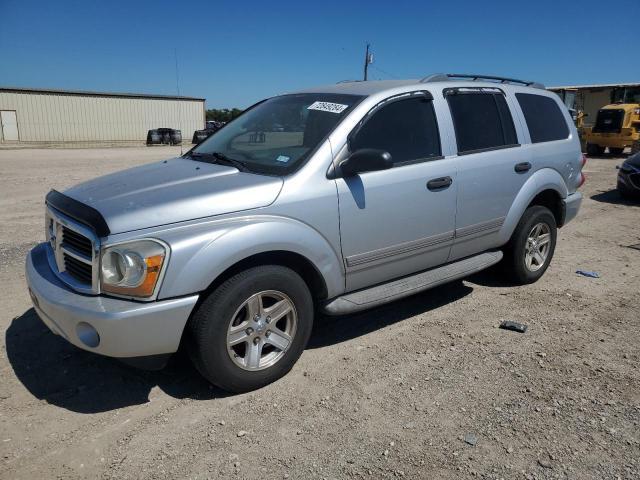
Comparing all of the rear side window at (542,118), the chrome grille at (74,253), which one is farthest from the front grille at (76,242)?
the rear side window at (542,118)

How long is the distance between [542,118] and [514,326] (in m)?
2.23

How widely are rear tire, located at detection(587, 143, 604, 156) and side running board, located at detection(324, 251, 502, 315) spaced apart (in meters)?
19.5

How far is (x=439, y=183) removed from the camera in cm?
393

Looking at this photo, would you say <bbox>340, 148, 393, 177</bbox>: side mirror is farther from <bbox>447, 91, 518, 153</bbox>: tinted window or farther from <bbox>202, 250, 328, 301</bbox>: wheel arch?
<bbox>447, 91, 518, 153</bbox>: tinted window

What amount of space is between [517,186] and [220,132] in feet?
8.93

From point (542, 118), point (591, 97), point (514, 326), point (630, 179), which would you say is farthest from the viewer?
point (591, 97)

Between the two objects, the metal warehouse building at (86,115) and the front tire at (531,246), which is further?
the metal warehouse building at (86,115)

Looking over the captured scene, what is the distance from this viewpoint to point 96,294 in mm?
2777

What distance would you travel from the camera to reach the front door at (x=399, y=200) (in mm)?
3506

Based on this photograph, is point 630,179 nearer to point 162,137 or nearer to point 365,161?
point 365,161

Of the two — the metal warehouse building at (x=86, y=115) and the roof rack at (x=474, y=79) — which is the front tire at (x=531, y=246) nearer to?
the roof rack at (x=474, y=79)

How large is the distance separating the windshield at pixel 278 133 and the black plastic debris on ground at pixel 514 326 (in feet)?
7.25

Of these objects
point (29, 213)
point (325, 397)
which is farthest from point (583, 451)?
point (29, 213)

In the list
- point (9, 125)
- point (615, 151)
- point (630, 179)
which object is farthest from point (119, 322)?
point (9, 125)
